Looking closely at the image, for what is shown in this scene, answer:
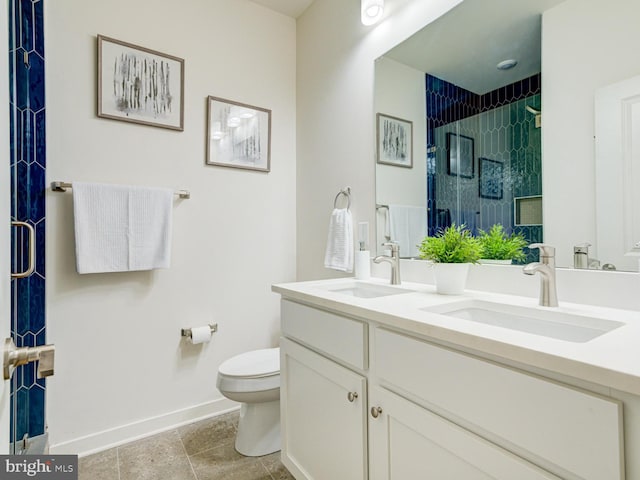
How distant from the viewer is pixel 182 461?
1.66 metres

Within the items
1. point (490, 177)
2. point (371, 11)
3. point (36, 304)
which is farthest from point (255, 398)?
point (371, 11)

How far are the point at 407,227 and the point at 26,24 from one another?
6.46 feet

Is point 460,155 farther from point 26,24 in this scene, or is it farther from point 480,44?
point 26,24

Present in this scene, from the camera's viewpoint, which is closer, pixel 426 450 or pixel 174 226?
pixel 426 450

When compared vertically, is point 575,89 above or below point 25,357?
above

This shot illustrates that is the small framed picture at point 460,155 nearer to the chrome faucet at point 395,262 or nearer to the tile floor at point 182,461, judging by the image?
the chrome faucet at point 395,262

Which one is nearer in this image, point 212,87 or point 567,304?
point 567,304

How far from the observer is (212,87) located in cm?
208

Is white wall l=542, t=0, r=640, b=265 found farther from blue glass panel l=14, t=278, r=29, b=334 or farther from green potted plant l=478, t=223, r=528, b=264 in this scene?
blue glass panel l=14, t=278, r=29, b=334

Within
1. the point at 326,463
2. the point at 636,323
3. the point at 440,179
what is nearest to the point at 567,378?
the point at 636,323

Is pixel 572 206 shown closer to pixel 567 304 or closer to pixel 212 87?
pixel 567 304

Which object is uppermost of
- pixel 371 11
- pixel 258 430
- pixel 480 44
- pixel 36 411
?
pixel 371 11

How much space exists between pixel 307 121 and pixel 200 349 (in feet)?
5.22

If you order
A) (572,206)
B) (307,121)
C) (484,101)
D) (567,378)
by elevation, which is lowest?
(567,378)
